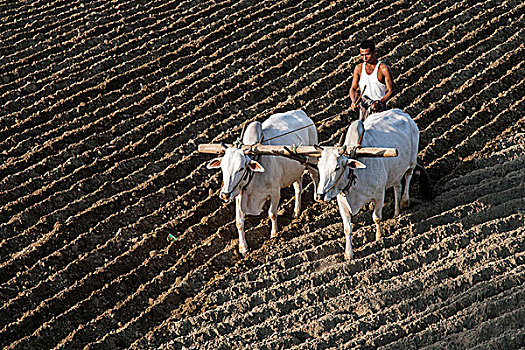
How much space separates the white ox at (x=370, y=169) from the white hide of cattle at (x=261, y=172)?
67 centimetres

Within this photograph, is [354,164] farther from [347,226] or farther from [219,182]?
[219,182]

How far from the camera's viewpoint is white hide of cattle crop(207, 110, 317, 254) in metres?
6.32

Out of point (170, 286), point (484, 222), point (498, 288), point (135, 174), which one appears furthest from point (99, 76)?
point (498, 288)

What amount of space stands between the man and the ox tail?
0.79 meters

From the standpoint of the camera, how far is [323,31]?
10664 millimetres

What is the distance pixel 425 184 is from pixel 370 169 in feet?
3.49

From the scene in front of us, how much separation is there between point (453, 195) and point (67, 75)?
231 inches

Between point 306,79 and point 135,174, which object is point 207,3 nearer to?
point 306,79

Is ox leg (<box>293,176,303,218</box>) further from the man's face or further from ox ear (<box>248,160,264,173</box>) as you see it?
the man's face

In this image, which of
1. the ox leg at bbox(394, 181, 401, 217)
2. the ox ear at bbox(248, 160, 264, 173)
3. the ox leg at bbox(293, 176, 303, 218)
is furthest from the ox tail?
the ox ear at bbox(248, 160, 264, 173)

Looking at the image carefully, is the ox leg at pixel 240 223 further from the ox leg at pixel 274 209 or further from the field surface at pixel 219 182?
the ox leg at pixel 274 209

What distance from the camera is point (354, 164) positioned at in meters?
5.96

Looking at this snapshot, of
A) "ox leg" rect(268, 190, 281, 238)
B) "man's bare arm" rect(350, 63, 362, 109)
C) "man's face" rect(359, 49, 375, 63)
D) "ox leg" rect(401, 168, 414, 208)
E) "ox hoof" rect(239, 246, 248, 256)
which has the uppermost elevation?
"man's face" rect(359, 49, 375, 63)

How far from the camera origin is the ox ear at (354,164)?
593cm
